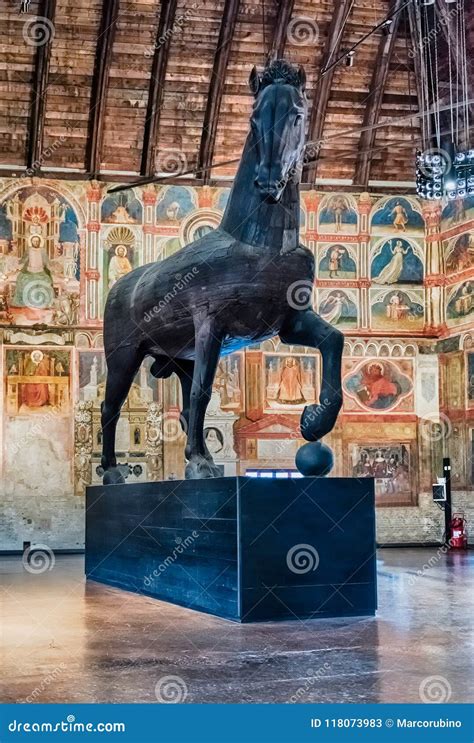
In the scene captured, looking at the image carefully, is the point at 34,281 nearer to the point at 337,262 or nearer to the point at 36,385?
the point at 36,385

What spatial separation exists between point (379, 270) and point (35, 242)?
8.17 metres

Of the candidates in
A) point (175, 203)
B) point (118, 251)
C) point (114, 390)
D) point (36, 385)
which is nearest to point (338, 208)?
point (175, 203)

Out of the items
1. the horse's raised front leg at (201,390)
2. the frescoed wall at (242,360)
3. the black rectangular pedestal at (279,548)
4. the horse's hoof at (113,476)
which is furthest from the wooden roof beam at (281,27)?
the black rectangular pedestal at (279,548)

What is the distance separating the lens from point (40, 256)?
75.9ft

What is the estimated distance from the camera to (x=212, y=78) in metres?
23.3

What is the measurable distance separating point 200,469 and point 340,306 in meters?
14.8

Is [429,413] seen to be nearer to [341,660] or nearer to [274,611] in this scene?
[274,611]

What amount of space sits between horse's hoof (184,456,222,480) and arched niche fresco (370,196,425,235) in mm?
15629

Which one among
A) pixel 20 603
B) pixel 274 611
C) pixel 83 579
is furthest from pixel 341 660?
pixel 83 579

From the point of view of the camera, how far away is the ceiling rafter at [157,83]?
22.4 meters

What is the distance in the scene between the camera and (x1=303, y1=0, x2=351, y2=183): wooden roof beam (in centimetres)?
2288

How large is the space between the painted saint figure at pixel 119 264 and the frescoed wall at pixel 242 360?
0.03 m

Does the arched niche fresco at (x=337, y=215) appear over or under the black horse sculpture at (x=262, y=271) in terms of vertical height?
over

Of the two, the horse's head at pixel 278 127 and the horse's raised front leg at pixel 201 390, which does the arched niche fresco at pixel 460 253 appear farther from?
the horse's head at pixel 278 127
